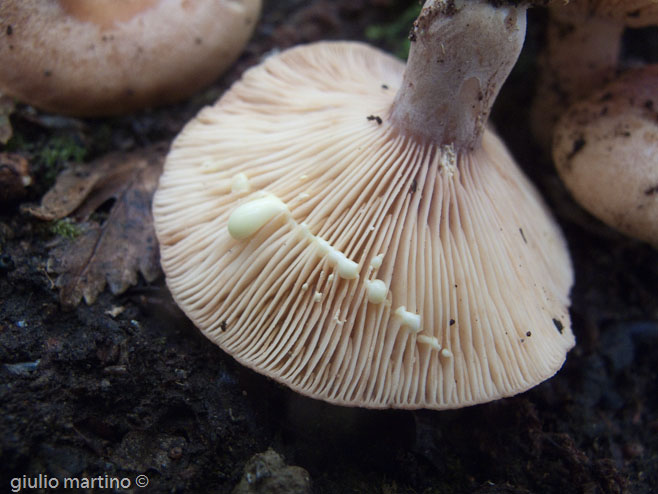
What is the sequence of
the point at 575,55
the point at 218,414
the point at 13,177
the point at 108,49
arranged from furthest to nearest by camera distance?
the point at 575,55 < the point at 108,49 < the point at 13,177 < the point at 218,414

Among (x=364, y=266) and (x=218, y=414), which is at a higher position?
(x=364, y=266)

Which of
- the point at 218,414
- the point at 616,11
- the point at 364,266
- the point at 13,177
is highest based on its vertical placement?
the point at 616,11

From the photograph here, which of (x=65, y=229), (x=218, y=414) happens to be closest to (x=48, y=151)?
(x=65, y=229)

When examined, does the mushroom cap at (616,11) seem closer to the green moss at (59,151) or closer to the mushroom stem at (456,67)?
the mushroom stem at (456,67)

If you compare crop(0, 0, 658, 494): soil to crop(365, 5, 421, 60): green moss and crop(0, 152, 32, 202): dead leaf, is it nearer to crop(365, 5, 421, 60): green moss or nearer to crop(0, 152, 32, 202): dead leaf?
crop(0, 152, 32, 202): dead leaf

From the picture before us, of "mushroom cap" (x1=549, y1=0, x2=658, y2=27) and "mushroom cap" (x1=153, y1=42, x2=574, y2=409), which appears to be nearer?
"mushroom cap" (x1=153, y1=42, x2=574, y2=409)

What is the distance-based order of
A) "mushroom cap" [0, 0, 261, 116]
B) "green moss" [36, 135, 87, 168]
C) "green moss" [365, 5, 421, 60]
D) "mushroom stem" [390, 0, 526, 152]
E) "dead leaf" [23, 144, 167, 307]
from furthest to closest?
1. "green moss" [365, 5, 421, 60]
2. "green moss" [36, 135, 87, 168]
3. "mushroom cap" [0, 0, 261, 116]
4. "dead leaf" [23, 144, 167, 307]
5. "mushroom stem" [390, 0, 526, 152]

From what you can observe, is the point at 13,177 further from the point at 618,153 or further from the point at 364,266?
the point at 618,153

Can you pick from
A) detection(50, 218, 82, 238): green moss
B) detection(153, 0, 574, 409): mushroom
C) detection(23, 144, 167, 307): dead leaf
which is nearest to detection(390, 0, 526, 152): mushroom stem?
detection(153, 0, 574, 409): mushroom
